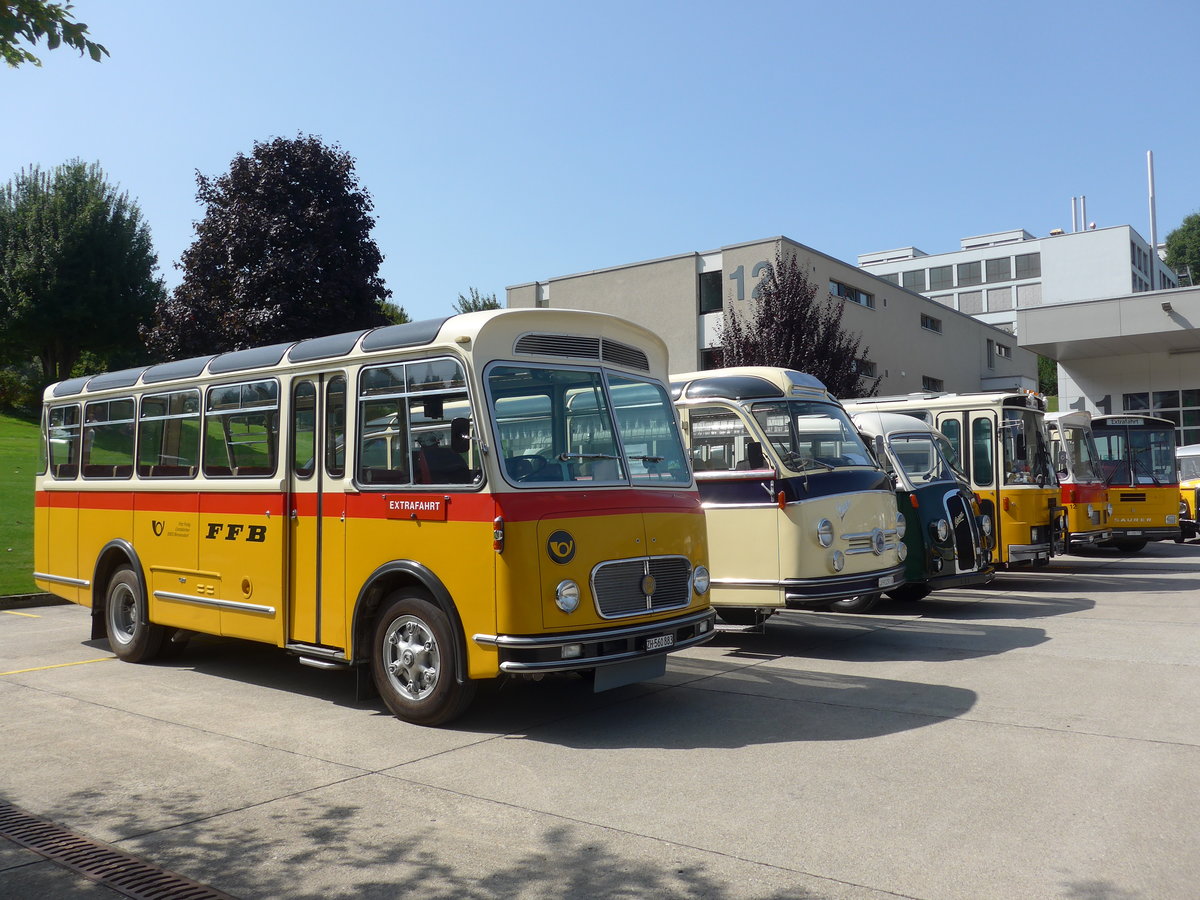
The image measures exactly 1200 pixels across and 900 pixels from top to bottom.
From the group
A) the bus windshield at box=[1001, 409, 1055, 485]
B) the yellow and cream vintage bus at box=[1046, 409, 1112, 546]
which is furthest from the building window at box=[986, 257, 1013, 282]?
the bus windshield at box=[1001, 409, 1055, 485]

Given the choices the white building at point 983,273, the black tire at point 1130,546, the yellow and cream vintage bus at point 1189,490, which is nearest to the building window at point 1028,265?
the white building at point 983,273

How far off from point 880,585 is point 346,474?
5.59 m

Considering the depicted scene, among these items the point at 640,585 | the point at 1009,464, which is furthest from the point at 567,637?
the point at 1009,464

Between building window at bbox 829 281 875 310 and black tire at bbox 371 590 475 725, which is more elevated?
building window at bbox 829 281 875 310

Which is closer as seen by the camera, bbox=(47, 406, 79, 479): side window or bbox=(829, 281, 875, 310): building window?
bbox=(47, 406, 79, 479): side window

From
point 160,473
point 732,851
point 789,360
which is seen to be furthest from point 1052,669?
point 789,360

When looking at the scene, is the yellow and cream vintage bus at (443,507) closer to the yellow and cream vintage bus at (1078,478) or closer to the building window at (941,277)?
the yellow and cream vintage bus at (1078,478)

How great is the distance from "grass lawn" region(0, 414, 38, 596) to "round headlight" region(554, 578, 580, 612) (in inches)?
450

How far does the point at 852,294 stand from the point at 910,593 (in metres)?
26.8

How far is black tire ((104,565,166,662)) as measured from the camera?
9914 millimetres

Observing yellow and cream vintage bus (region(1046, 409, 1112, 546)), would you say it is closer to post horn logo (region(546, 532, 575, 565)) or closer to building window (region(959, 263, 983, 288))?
post horn logo (region(546, 532, 575, 565))

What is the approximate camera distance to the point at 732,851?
15.6 feet

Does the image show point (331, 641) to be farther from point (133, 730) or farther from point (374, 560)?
point (133, 730)

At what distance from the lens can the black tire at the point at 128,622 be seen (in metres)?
9.91
